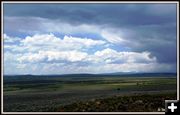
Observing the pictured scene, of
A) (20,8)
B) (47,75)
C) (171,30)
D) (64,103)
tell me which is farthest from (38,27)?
(171,30)

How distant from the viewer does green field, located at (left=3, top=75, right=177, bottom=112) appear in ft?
17.5

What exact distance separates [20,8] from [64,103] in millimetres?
1496

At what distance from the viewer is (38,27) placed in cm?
541

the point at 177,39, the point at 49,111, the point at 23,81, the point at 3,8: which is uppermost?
the point at 3,8

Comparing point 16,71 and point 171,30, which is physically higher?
point 171,30

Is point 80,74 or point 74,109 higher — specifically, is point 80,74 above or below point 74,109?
above

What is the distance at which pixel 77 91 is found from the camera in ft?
17.8

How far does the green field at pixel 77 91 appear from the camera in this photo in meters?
5.35

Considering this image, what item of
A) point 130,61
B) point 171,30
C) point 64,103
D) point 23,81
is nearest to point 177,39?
point 171,30

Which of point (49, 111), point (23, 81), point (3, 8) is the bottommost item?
point (49, 111)

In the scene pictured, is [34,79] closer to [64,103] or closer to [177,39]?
[64,103]

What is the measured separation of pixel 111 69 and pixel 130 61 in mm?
301

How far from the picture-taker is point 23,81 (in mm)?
5336

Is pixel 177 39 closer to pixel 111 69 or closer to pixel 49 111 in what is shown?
pixel 111 69
